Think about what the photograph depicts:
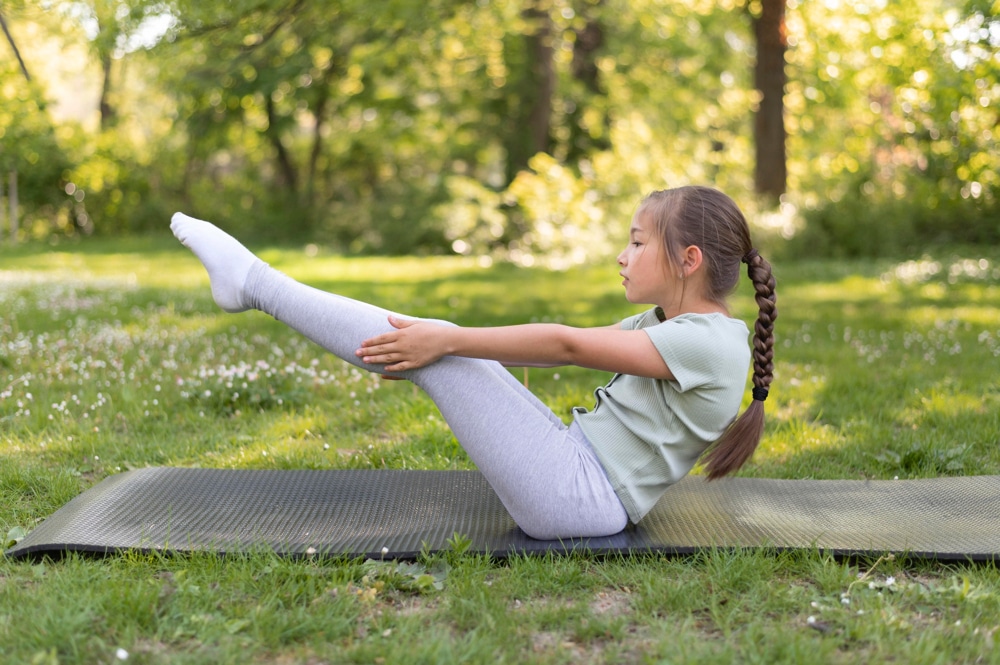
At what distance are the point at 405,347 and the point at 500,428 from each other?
0.39 m

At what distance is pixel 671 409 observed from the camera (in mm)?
2840

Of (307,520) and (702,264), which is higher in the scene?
(702,264)

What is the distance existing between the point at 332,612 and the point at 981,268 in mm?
11024

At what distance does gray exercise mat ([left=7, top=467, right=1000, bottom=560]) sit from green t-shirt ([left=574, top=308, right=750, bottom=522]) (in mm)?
216

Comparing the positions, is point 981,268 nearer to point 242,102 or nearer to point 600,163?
point 600,163

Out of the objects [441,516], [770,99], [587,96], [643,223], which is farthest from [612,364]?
[587,96]

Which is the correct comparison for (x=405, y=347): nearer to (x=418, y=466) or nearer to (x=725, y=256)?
(x=725, y=256)

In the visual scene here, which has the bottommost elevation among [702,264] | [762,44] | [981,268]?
[981,268]

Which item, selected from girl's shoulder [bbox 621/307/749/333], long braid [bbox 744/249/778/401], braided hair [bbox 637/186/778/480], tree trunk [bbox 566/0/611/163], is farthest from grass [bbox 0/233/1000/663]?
tree trunk [bbox 566/0/611/163]

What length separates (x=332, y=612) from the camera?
2.45m

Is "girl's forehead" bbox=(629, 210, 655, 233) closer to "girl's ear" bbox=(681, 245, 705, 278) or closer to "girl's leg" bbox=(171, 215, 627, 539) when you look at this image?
"girl's ear" bbox=(681, 245, 705, 278)

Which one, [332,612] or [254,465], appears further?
[254,465]

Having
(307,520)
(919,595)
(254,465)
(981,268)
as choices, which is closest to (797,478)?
(919,595)

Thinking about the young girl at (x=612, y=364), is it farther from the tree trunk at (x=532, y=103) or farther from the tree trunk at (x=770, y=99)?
the tree trunk at (x=532, y=103)
